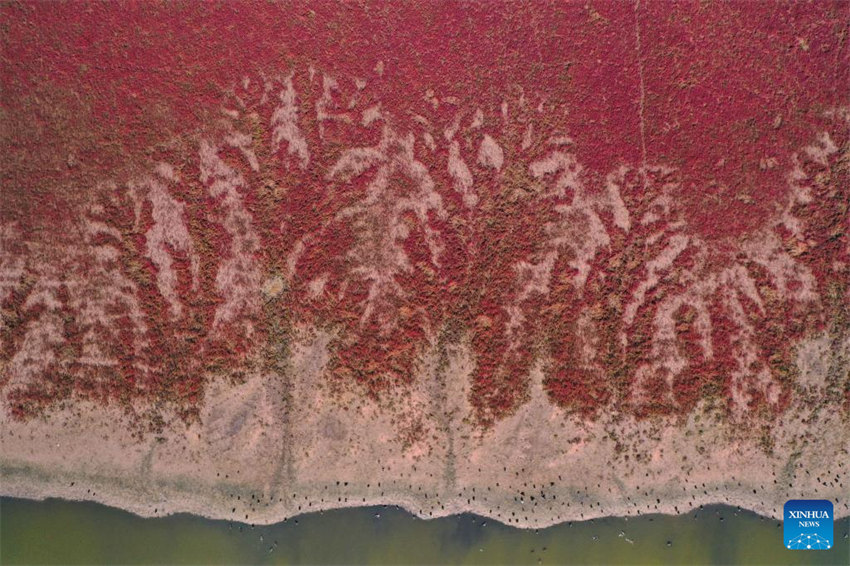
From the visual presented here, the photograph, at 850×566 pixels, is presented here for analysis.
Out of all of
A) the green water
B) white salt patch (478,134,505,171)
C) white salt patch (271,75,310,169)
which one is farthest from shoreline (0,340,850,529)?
white salt patch (478,134,505,171)

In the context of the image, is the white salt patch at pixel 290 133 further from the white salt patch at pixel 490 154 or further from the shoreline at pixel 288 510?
the shoreline at pixel 288 510

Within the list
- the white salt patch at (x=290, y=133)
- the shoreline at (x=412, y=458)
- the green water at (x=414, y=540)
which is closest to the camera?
the shoreline at (x=412, y=458)

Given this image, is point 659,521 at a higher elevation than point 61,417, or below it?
below

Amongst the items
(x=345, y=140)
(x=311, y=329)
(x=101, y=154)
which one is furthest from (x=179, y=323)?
(x=345, y=140)

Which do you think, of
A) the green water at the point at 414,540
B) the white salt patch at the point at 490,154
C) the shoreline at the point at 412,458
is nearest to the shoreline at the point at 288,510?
the shoreline at the point at 412,458

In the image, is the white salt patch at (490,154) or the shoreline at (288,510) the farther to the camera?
the white salt patch at (490,154)

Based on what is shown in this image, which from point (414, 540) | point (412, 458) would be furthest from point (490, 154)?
point (414, 540)

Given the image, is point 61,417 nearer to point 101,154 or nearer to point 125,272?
point 125,272

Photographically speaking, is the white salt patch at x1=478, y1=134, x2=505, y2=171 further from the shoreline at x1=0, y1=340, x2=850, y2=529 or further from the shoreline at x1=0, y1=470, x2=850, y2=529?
the shoreline at x1=0, y1=470, x2=850, y2=529
